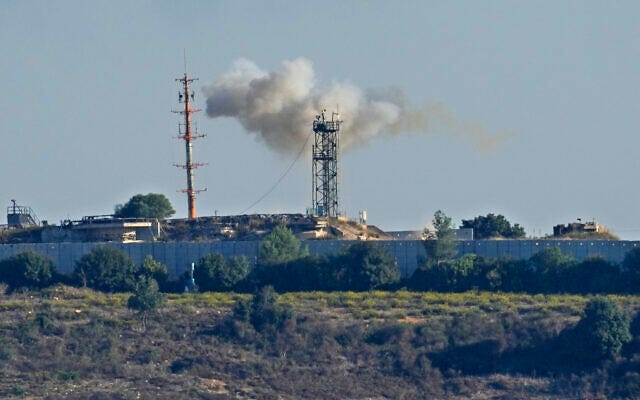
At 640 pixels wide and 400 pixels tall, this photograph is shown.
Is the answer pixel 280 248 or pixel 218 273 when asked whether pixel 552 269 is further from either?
pixel 218 273

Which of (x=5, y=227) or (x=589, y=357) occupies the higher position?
(x=5, y=227)

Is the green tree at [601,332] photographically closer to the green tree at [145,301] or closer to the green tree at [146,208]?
the green tree at [145,301]

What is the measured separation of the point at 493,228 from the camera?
386ft

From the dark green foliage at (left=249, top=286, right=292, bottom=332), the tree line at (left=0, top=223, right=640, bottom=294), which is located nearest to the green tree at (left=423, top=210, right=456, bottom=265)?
the tree line at (left=0, top=223, right=640, bottom=294)

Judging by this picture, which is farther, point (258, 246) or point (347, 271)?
point (258, 246)

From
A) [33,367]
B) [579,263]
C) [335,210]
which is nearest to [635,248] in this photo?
[579,263]

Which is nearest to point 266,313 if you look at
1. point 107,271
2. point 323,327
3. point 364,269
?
point 323,327

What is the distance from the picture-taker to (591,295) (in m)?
97.6

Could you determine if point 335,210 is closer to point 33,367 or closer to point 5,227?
point 5,227

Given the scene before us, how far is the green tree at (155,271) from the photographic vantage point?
342 ft

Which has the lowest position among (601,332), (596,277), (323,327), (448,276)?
(601,332)

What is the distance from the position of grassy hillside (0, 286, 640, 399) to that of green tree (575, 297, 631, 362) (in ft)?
2.06

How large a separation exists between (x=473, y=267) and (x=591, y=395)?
18116 millimetres

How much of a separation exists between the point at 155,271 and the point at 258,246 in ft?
19.3
